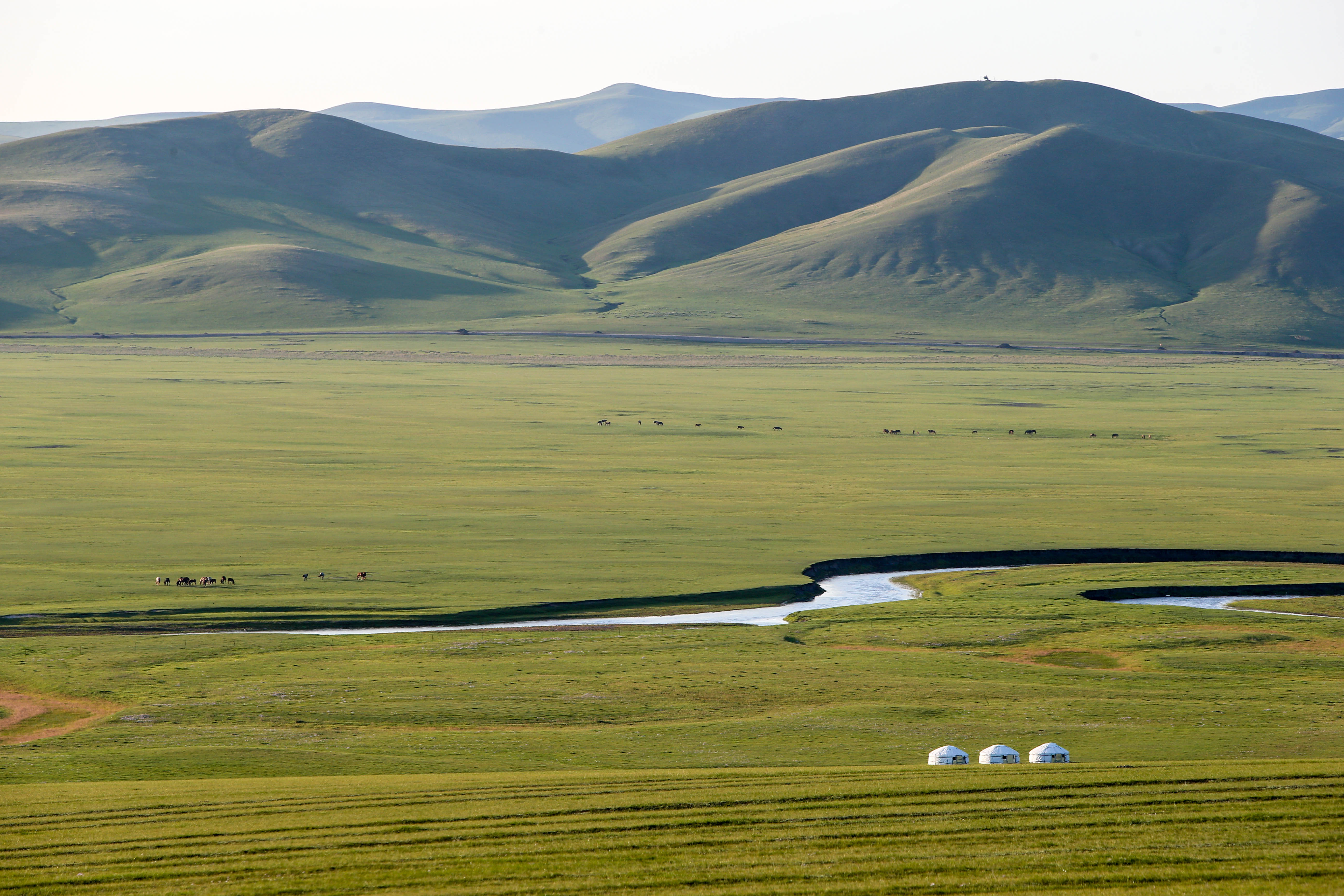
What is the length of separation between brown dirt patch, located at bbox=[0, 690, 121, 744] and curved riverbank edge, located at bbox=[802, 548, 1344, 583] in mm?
27520

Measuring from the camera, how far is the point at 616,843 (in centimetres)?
1864

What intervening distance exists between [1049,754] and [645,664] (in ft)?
45.0

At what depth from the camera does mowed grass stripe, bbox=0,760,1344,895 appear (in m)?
16.8

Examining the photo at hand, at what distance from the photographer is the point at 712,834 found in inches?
752

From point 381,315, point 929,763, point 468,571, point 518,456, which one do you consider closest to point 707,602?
point 468,571

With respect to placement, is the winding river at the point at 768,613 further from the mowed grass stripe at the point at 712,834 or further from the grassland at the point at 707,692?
the mowed grass stripe at the point at 712,834

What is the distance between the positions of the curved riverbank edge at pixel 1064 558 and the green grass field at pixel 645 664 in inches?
32.1

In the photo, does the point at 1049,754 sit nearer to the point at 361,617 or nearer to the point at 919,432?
the point at 361,617

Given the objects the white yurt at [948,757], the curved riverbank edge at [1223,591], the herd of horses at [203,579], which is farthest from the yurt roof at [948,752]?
the herd of horses at [203,579]

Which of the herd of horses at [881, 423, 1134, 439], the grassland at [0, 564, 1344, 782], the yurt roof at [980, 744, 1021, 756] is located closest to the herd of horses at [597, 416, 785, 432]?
the herd of horses at [881, 423, 1134, 439]

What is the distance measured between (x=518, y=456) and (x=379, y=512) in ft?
64.2

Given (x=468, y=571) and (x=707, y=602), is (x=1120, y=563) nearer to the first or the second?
(x=707, y=602)

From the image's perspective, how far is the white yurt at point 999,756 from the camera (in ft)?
→ 82.7

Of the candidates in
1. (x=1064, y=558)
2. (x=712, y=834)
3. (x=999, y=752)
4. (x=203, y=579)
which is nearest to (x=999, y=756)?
(x=999, y=752)
